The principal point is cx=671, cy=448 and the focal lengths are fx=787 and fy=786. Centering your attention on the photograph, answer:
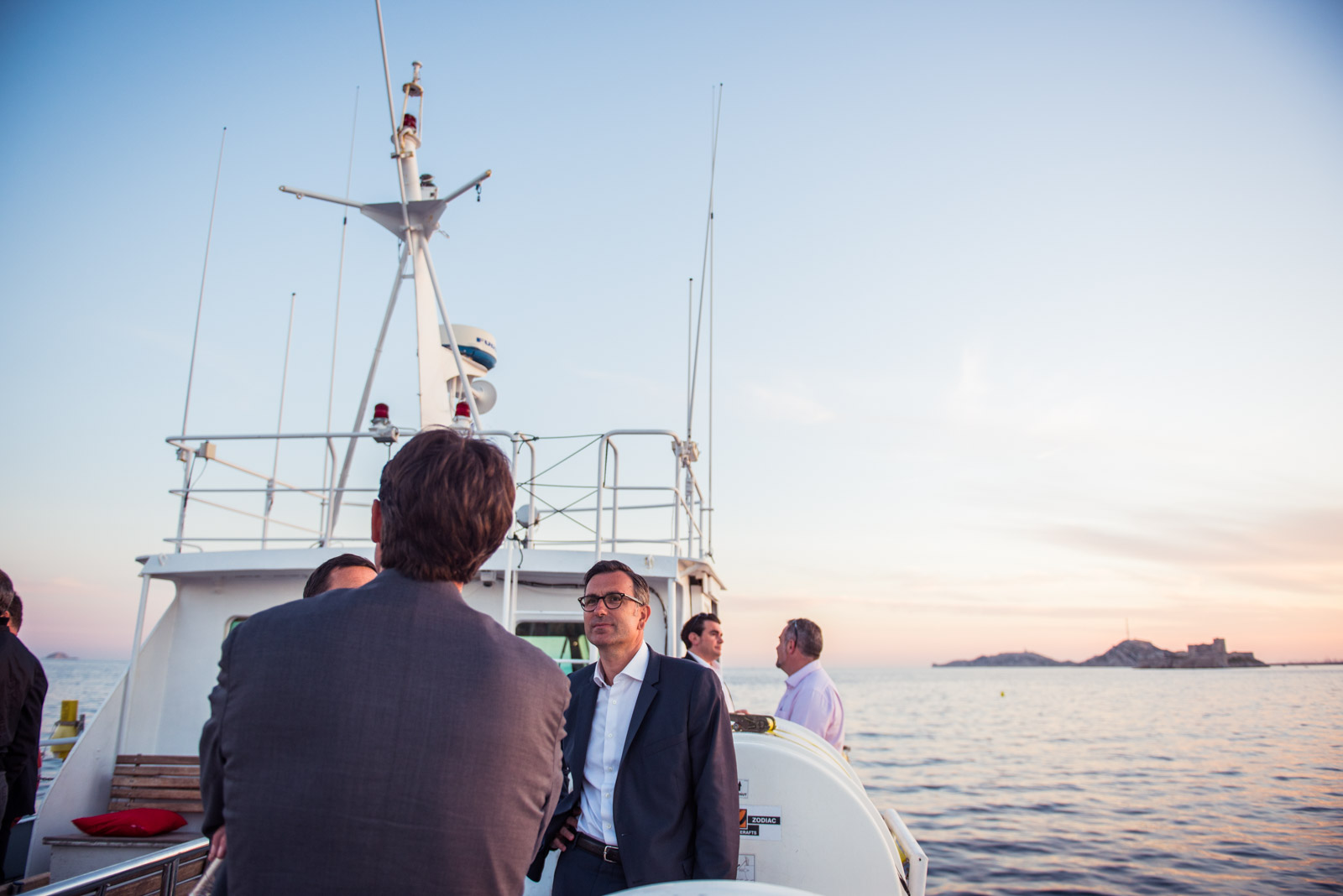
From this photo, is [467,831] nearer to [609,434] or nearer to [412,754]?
[412,754]

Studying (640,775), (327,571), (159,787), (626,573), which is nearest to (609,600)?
(626,573)

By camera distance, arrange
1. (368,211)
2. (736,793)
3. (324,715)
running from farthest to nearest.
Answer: (368,211) → (736,793) → (324,715)

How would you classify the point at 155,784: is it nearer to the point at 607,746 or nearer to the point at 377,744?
the point at 607,746

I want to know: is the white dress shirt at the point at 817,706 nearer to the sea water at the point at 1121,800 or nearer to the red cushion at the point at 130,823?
the red cushion at the point at 130,823

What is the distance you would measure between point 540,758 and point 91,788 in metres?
7.11

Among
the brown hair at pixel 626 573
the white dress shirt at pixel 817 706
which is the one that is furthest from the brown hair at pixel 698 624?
the brown hair at pixel 626 573

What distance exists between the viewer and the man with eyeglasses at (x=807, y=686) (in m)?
5.09

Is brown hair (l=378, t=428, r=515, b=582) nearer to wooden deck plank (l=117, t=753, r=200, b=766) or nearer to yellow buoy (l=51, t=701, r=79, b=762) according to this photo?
wooden deck plank (l=117, t=753, r=200, b=766)

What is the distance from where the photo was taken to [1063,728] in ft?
102

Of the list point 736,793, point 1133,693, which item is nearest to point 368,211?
point 736,793

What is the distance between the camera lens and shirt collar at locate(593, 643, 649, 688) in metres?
3.04

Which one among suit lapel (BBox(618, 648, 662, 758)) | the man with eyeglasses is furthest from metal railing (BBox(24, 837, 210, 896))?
the man with eyeglasses

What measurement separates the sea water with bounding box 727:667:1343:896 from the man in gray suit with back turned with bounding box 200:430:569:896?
425 inches

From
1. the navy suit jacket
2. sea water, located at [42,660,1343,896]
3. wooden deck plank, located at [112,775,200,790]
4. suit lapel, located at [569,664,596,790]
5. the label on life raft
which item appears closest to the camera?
the navy suit jacket
